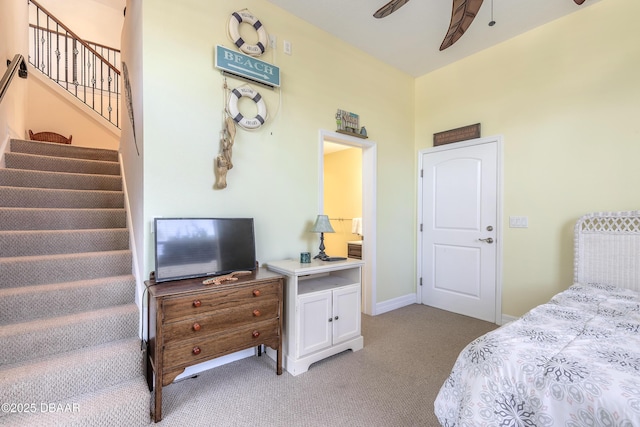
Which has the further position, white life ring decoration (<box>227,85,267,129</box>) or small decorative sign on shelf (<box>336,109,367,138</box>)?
small decorative sign on shelf (<box>336,109,367,138</box>)

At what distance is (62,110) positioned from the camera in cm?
443

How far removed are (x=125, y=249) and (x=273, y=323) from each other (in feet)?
5.19

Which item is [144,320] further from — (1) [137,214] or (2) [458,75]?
(2) [458,75]

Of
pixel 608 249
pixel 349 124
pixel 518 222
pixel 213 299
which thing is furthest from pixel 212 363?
pixel 608 249

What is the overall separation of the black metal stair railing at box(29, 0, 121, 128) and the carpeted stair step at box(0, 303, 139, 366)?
3.87m

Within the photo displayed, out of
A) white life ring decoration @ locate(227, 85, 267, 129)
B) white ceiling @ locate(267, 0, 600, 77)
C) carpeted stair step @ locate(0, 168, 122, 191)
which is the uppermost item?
white ceiling @ locate(267, 0, 600, 77)

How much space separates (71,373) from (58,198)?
5.99ft

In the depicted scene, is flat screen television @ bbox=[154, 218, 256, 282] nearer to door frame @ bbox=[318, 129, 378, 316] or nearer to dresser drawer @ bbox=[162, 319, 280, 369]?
dresser drawer @ bbox=[162, 319, 280, 369]

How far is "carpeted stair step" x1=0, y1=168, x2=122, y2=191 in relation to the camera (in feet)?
8.79

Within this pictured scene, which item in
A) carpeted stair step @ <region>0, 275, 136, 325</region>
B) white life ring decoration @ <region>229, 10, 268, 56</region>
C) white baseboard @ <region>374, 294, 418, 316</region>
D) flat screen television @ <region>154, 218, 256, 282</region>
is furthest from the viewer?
white baseboard @ <region>374, 294, 418, 316</region>

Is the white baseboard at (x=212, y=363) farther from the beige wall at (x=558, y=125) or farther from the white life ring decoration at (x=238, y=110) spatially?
the beige wall at (x=558, y=125)

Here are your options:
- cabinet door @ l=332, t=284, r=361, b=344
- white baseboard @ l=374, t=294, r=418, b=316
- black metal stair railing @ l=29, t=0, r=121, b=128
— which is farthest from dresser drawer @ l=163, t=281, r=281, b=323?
black metal stair railing @ l=29, t=0, r=121, b=128

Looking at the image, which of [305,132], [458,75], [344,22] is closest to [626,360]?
[305,132]

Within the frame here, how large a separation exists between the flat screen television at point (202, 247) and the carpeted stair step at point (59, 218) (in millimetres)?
1223
